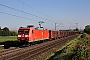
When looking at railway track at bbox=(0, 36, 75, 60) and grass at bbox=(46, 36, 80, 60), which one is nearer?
grass at bbox=(46, 36, 80, 60)

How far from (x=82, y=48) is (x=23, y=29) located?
21528 mm

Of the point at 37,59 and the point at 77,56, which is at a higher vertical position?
the point at 77,56

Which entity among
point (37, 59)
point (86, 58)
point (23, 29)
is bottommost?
point (37, 59)

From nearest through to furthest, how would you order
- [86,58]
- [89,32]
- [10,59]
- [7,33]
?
[86,58] → [10,59] → [89,32] → [7,33]

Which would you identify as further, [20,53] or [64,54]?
[20,53]

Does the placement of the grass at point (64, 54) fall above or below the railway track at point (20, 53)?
above

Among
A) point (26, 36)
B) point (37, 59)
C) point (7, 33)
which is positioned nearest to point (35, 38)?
point (26, 36)

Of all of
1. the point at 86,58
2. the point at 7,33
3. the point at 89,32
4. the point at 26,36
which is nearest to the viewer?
the point at 86,58

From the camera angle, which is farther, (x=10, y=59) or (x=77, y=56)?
(x=10, y=59)

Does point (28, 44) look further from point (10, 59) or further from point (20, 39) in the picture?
point (10, 59)

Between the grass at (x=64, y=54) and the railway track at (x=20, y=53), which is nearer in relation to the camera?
the grass at (x=64, y=54)

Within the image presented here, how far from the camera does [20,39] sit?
31781mm

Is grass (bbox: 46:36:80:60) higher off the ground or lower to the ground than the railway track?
higher

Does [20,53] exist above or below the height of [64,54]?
below
